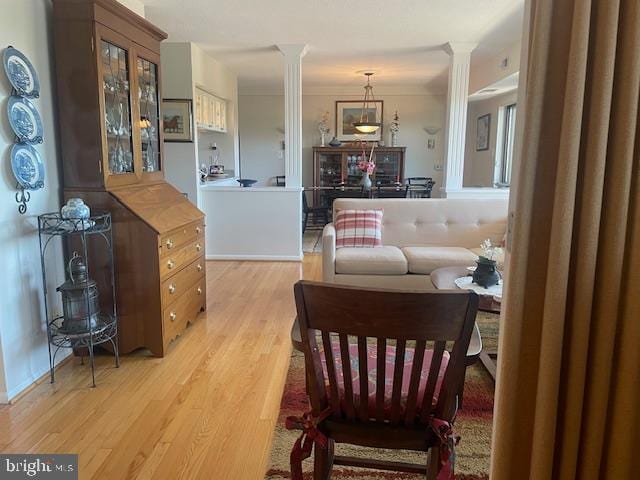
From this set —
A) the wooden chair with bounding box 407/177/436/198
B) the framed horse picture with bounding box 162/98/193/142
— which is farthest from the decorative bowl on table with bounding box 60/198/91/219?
the wooden chair with bounding box 407/177/436/198

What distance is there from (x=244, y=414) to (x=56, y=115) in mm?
1997

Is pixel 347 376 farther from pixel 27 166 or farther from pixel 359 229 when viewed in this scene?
pixel 359 229

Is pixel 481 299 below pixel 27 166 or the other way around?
below

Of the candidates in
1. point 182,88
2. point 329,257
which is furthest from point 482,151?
point 329,257

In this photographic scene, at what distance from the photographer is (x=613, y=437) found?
104cm

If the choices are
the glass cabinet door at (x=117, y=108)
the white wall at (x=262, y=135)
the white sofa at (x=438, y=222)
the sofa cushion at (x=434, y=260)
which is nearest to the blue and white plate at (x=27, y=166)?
the glass cabinet door at (x=117, y=108)

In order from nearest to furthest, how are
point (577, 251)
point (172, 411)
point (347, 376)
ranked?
point (577, 251) < point (347, 376) < point (172, 411)

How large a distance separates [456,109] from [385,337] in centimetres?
453

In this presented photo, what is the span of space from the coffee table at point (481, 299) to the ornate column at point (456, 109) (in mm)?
2285

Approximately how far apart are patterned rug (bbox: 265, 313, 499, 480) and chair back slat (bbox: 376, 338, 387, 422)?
614 mm

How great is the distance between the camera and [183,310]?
313 centimetres

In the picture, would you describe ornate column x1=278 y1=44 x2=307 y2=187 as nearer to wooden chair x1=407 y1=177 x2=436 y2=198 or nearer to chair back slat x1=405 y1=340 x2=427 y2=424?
wooden chair x1=407 y1=177 x2=436 y2=198

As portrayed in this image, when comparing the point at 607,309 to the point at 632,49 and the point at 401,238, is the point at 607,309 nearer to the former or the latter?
the point at 632,49

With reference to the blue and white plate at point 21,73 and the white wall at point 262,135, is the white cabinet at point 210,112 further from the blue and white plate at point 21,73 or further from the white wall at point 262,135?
the blue and white plate at point 21,73
